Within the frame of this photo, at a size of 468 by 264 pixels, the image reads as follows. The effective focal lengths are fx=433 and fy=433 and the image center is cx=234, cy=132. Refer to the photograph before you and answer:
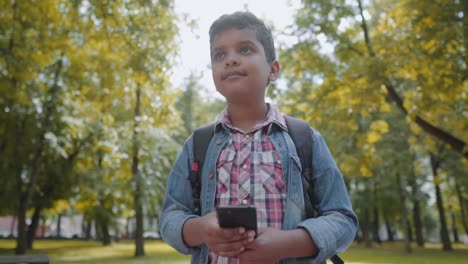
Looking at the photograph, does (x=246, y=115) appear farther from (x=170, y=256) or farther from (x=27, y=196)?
(x=170, y=256)

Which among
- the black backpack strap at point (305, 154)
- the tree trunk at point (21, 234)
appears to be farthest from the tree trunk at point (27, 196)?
the black backpack strap at point (305, 154)

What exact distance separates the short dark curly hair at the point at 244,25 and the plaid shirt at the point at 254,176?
0.32m

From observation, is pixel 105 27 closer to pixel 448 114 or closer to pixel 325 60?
pixel 325 60

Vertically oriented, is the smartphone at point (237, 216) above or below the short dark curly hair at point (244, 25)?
below

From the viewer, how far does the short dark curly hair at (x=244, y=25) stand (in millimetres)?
1763

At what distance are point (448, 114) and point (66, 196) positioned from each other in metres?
22.0

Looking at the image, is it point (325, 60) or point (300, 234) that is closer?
point (300, 234)

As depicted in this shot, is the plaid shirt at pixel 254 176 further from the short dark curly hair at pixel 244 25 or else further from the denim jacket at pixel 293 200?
the short dark curly hair at pixel 244 25

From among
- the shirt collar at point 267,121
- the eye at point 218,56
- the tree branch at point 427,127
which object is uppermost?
the tree branch at point 427,127

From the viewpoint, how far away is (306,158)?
1.71 meters

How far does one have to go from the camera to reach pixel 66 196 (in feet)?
85.7

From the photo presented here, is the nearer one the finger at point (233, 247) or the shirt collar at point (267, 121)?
the finger at point (233, 247)

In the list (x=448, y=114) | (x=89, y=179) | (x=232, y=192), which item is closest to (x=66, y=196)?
(x=89, y=179)

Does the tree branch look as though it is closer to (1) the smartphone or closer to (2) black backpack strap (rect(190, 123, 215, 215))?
(2) black backpack strap (rect(190, 123, 215, 215))
